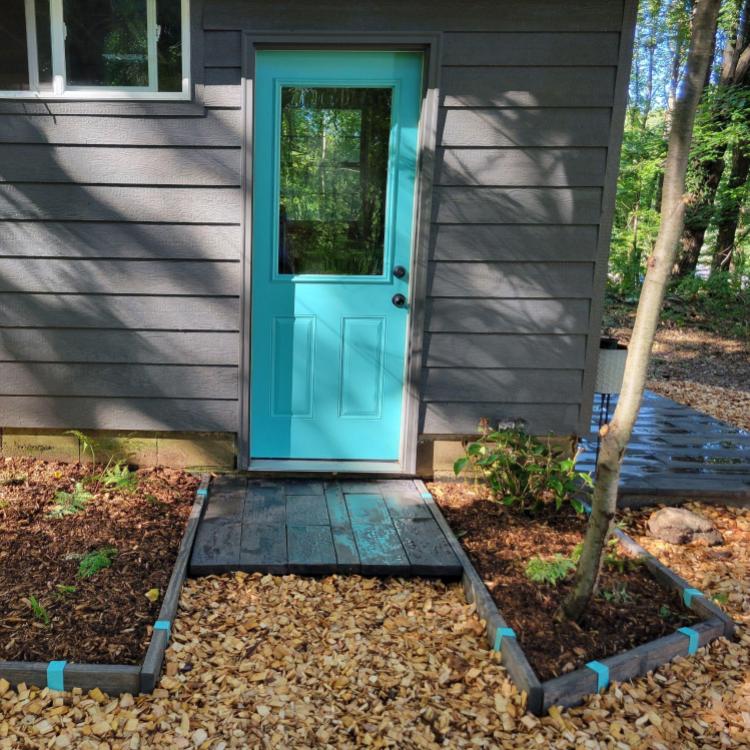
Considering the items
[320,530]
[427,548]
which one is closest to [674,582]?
[427,548]

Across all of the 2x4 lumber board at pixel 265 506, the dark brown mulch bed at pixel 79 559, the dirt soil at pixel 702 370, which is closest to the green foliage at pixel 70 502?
the dark brown mulch bed at pixel 79 559

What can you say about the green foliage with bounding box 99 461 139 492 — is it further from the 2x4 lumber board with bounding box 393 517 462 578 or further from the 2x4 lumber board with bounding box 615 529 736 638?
the 2x4 lumber board with bounding box 615 529 736 638

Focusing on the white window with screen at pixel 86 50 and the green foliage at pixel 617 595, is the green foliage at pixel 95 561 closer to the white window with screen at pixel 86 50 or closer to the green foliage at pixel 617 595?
the green foliage at pixel 617 595

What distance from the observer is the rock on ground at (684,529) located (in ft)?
11.0

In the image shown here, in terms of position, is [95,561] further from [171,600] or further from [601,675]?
[601,675]

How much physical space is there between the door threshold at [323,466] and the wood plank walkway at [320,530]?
0.20ft

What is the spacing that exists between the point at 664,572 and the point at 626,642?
0.56 metres

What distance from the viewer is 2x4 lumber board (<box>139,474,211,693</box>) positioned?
212cm

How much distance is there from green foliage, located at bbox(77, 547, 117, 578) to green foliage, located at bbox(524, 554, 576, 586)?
1694 millimetres

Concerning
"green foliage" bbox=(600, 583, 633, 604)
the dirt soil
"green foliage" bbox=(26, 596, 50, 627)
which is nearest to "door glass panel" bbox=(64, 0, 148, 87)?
"green foliage" bbox=(26, 596, 50, 627)

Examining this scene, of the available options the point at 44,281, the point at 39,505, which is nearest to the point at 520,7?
the point at 44,281

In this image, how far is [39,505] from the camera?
3.29 meters

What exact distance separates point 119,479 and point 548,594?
223 cm

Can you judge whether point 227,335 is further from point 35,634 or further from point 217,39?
point 35,634
